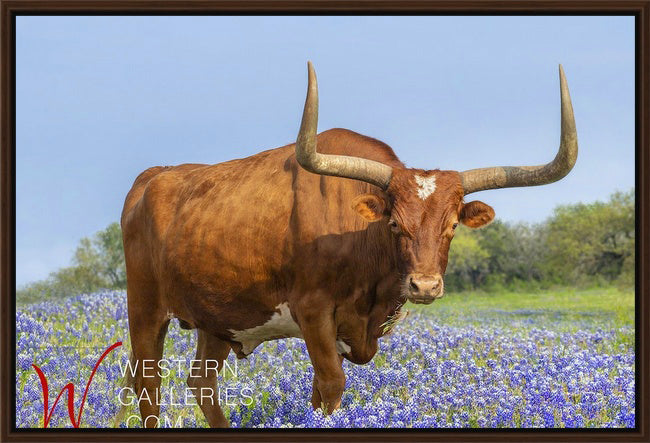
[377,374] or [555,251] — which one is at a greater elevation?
[555,251]

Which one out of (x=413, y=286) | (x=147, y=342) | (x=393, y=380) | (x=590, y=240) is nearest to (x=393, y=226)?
(x=413, y=286)

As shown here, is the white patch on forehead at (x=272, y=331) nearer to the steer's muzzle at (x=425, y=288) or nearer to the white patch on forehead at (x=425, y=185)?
the steer's muzzle at (x=425, y=288)

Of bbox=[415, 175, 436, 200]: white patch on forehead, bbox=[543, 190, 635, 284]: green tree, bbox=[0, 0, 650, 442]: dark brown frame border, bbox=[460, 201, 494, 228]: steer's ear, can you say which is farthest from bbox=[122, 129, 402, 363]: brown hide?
bbox=[543, 190, 635, 284]: green tree

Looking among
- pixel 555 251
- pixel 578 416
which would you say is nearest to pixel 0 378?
pixel 578 416

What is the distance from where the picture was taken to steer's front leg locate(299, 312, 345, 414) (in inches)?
317

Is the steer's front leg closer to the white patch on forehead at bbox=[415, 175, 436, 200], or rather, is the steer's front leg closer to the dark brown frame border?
the dark brown frame border

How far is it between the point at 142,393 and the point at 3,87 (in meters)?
3.77

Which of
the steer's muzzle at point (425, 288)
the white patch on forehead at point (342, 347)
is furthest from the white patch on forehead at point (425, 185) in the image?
the white patch on forehead at point (342, 347)

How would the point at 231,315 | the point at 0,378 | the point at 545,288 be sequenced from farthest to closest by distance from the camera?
the point at 545,288 → the point at 231,315 → the point at 0,378

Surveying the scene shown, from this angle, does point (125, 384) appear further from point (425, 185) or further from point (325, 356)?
point (425, 185)

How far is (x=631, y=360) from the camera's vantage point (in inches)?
432

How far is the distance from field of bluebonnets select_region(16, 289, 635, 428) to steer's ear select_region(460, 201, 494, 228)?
1698mm

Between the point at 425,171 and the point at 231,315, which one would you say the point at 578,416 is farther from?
the point at 231,315

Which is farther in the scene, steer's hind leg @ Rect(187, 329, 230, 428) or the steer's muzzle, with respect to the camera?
steer's hind leg @ Rect(187, 329, 230, 428)
